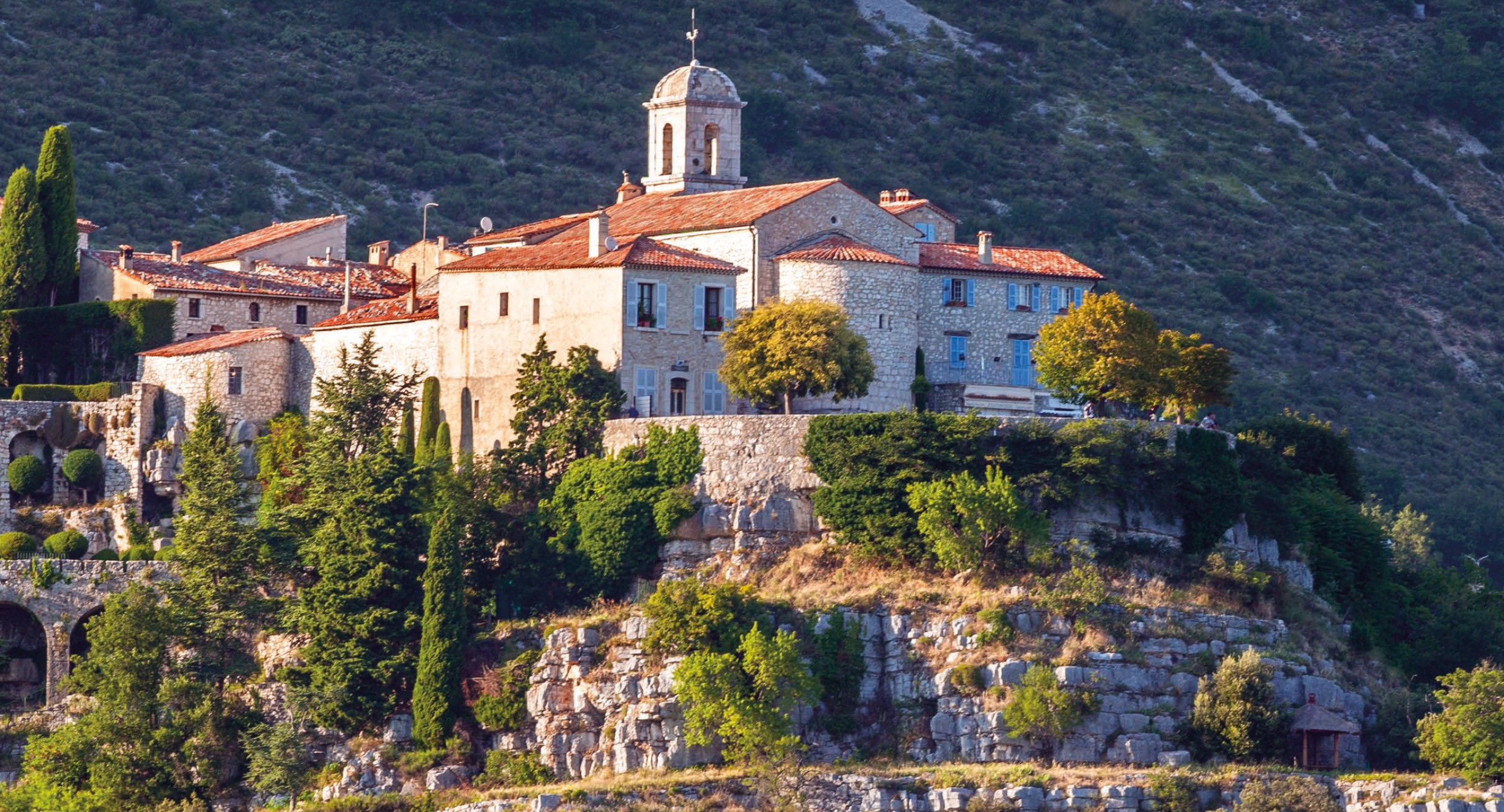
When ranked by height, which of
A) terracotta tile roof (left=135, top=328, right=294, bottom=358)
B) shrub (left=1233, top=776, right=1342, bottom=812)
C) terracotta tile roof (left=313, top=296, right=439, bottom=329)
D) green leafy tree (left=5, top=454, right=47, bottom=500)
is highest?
terracotta tile roof (left=313, top=296, right=439, bottom=329)

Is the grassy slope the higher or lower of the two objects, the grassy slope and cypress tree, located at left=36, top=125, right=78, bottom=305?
the higher

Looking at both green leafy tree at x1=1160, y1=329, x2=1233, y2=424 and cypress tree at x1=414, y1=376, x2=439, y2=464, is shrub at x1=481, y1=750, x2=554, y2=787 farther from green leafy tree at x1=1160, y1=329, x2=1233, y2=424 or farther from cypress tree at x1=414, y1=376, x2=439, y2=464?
green leafy tree at x1=1160, y1=329, x2=1233, y2=424

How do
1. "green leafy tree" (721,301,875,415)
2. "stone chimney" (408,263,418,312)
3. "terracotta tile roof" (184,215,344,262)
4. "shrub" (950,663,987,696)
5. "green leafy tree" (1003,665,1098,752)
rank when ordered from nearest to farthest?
"green leafy tree" (1003,665,1098,752)
"shrub" (950,663,987,696)
"green leafy tree" (721,301,875,415)
"stone chimney" (408,263,418,312)
"terracotta tile roof" (184,215,344,262)

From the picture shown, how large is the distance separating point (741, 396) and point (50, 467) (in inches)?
725

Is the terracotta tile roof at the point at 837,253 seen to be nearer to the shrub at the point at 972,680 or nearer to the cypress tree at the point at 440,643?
the cypress tree at the point at 440,643

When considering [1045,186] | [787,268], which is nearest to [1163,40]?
→ [1045,186]

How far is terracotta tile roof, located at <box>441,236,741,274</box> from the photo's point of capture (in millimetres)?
68562

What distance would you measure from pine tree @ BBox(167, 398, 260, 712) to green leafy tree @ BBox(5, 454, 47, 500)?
21.5 feet

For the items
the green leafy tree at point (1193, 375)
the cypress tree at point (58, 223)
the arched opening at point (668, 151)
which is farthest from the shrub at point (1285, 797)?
the cypress tree at point (58, 223)

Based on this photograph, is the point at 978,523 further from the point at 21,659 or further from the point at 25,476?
the point at 25,476

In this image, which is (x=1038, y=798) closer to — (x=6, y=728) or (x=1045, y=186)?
(x=6, y=728)

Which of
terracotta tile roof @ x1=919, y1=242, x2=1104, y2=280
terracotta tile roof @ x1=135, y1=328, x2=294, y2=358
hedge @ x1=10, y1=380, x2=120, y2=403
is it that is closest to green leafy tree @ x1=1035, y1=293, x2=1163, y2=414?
terracotta tile roof @ x1=919, y1=242, x2=1104, y2=280

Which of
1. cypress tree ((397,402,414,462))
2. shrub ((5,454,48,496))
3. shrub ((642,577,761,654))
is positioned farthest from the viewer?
shrub ((5,454,48,496))

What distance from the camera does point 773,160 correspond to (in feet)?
384
